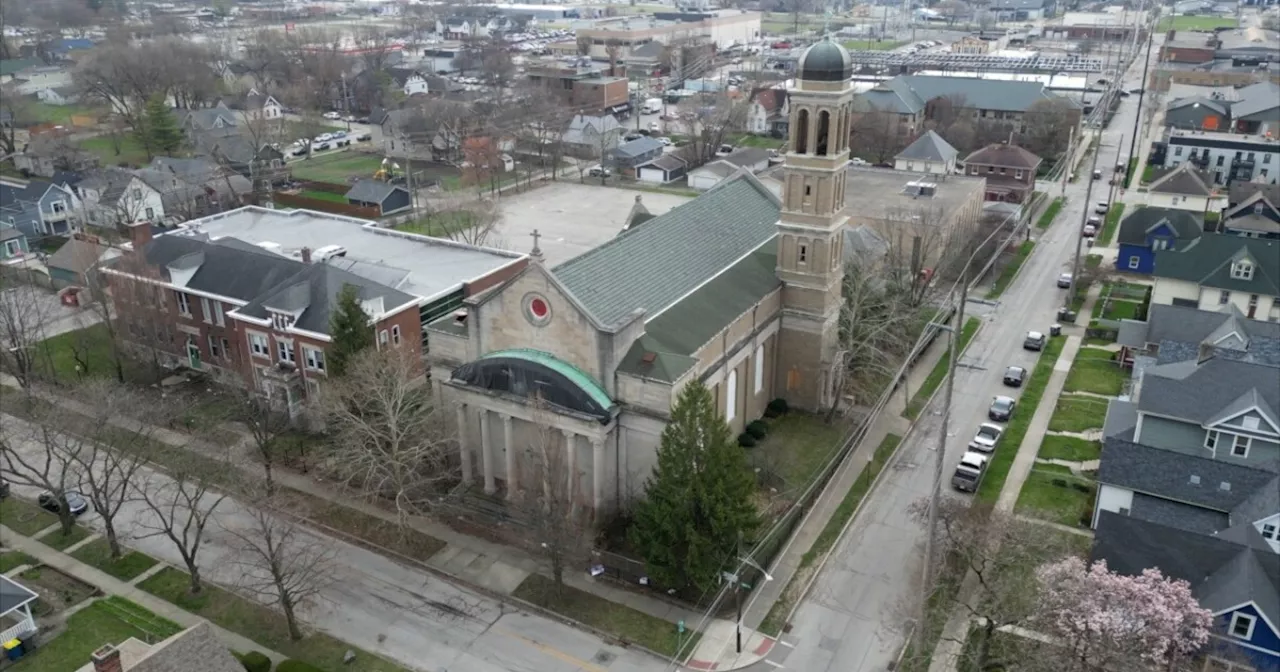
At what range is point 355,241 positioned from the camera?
72125 mm

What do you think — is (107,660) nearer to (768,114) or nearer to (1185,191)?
(1185,191)

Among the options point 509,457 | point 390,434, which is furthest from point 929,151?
point 390,434

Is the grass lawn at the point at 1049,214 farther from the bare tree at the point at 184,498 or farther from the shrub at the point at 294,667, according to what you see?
the shrub at the point at 294,667

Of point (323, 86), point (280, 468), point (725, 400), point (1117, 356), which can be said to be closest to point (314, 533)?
point (280, 468)

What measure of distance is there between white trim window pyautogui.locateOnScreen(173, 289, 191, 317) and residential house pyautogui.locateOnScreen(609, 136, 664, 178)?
72.7 metres

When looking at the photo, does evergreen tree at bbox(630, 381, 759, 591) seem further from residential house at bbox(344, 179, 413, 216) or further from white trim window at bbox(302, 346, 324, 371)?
residential house at bbox(344, 179, 413, 216)

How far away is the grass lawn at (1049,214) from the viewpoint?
3792 inches

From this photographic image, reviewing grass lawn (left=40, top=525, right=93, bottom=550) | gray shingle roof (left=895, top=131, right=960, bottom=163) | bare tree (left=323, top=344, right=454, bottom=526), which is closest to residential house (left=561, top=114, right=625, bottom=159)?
gray shingle roof (left=895, top=131, right=960, bottom=163)

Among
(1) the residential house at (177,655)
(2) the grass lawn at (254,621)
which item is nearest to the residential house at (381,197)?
(2) the grass lawn at (254,621)

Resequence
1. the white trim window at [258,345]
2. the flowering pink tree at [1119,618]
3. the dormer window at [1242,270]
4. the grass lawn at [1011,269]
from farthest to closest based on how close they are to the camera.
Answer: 1. the grass lawn at [1011,269]
2. the dormer window at [1242,270]
3. the white trim window at [258,345]
4. the flowering pink tree at [1119,618]

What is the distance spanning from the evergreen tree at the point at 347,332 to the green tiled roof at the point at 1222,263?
57.0 m

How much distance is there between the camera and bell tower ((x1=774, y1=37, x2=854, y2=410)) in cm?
5028

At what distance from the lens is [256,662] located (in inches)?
1387

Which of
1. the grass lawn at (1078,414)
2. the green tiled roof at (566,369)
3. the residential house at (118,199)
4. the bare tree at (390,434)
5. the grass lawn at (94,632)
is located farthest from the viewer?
the residential house at (118,199)
